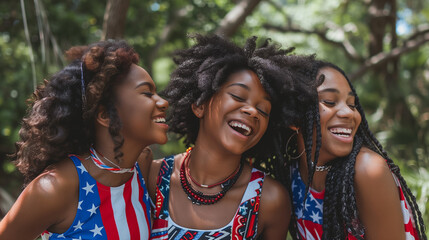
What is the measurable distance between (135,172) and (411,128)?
243 inches

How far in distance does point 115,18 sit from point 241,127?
1690mm

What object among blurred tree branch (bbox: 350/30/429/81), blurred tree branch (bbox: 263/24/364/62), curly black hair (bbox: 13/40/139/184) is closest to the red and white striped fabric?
curly black hair (bbox: 13/40/139/184)

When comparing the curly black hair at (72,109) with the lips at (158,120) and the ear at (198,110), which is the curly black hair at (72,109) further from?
the ear at (198,110)

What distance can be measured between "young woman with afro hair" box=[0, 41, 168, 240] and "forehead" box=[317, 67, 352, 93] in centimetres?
101

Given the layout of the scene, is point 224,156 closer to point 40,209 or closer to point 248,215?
point 248,215

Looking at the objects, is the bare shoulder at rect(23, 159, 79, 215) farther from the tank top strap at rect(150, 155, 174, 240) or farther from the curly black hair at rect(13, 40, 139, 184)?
the tank top strap at rect(150, 155, 174, 240)

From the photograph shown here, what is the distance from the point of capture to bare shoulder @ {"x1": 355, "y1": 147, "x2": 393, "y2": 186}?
7.03 ft

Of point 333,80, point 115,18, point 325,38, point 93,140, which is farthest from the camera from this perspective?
point 325,38

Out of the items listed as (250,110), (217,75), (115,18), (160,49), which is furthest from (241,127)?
(160,49)

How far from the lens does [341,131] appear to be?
2383 mm

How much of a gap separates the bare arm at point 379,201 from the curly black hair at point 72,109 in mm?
1382

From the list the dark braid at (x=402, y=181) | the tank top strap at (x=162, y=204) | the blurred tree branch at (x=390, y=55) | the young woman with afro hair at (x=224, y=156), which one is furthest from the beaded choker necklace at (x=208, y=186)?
the blurred tree branch at (x=390, y=55)

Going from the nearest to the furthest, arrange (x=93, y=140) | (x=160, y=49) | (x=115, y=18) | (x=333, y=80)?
(x=93, y=140) → (x=333, y=80) → (x=115, y=18) → (x=160, y=49)

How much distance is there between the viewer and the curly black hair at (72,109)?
7.10ft
